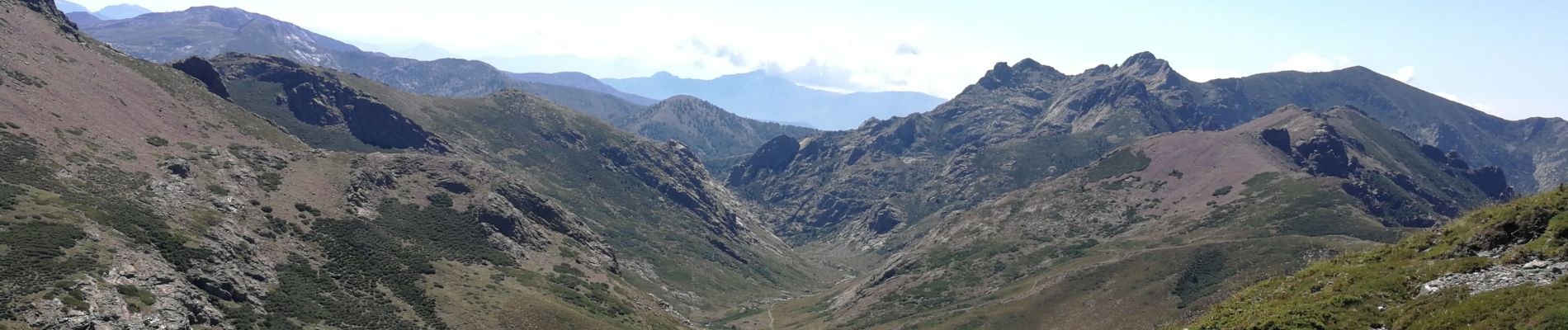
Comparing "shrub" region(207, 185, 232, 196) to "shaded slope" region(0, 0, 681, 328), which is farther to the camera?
"shrub" region(207, 185, 232, 196)

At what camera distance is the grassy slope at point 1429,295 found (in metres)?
31.9

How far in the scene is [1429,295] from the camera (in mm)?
35719

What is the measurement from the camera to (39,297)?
10431cm

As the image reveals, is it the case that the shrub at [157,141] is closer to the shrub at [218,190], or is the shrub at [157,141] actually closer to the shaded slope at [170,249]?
the shaded slope at [170,249]

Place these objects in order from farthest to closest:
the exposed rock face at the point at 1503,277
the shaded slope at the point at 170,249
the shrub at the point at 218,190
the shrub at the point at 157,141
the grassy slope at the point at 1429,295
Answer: the shrub at the point at 157,141
the shrub at the point at 218,190
the shaded slope at the point at 170,249
the exposed rock face at the point at 1503,277
the grassy slope at the point at 1429,295

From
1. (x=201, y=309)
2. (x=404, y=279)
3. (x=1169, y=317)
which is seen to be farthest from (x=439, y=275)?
(x=1169, y=317)

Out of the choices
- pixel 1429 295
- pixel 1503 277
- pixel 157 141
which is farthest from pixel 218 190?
pixel 1503 277

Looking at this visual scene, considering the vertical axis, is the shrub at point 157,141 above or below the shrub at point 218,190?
above

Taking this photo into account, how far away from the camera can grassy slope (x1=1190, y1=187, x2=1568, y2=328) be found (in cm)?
3191

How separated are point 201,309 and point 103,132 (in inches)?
3491

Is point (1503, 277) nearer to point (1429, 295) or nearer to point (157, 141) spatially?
point (1429, 295)

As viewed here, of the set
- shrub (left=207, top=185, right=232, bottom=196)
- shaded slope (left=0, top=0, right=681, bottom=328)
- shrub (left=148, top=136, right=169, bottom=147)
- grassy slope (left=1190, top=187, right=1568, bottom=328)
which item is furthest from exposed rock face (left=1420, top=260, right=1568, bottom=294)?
shrub (left=148, top=136, right=169, bottom=147)

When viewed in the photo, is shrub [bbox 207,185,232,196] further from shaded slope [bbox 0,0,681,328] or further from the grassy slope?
the grassy slope

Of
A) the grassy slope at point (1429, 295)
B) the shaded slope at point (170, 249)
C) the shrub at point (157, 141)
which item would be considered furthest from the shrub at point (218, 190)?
the grassy slope at point (1429, 295)
